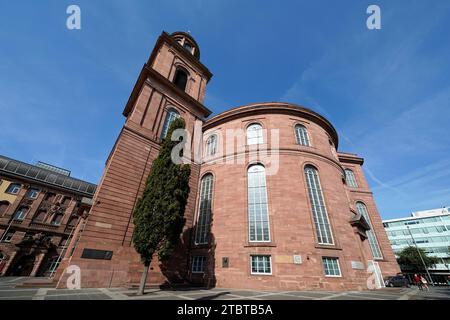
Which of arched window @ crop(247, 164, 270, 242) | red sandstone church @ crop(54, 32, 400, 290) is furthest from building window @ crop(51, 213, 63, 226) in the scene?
arched window @ crop(247, 164, 270, 242)

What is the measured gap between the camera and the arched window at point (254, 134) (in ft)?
59.9

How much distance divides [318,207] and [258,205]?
4.68m

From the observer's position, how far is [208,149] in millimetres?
21141

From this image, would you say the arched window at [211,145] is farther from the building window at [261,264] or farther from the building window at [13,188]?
the building window at [13,188]

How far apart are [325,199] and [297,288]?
23.0 feet

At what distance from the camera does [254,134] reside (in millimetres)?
18797

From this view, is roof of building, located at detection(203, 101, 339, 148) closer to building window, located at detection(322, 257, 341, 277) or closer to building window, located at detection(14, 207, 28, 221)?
building window, located at detection(322, 257, 341, 277)

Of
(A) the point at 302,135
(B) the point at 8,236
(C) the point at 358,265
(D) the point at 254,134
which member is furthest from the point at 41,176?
(C) the point at 358,265

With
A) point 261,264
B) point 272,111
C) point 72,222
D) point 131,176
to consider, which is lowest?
point 261,264

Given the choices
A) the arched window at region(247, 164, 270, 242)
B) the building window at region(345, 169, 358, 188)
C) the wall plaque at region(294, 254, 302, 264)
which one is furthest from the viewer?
the building window at region(345, 169, 358, 188)

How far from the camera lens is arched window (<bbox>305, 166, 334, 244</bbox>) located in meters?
13.8

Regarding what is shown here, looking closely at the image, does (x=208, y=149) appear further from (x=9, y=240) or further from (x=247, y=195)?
(x=9, y=240)

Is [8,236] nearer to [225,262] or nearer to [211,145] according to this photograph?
[211,145]

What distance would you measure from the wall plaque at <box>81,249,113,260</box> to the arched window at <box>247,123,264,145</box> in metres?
13.8
